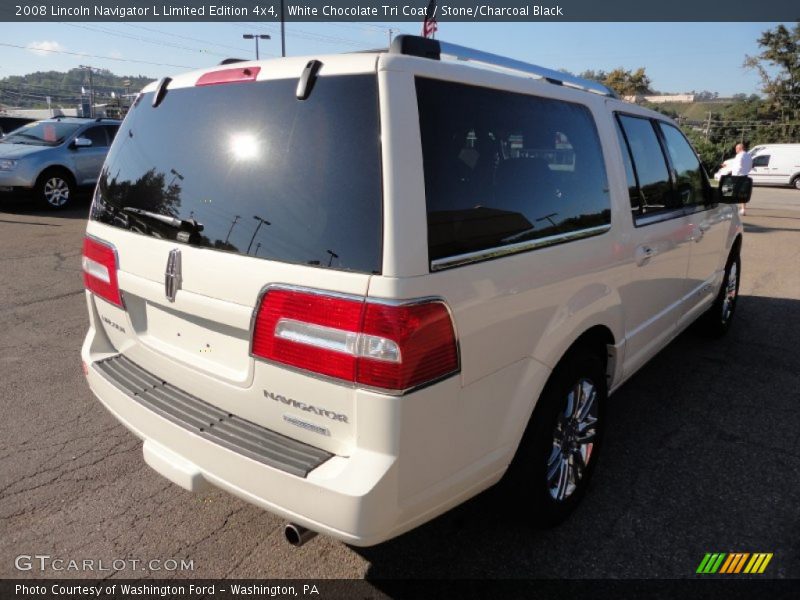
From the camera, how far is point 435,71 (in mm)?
1888

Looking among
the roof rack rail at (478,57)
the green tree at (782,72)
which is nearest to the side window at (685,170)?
the roof rack rail at (478,57)

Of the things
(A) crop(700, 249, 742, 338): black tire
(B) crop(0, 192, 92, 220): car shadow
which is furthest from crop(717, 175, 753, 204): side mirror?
(B) crop(0, 192, 92, 220): car shadow

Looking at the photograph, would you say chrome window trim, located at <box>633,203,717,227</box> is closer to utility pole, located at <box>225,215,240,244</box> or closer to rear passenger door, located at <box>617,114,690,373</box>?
rear passenger door, located at <box>617,114,690,373</box>

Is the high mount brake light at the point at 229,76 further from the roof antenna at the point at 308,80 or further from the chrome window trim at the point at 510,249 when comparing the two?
the chrome window trim at the point at 510,249

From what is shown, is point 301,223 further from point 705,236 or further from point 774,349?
point 774,349

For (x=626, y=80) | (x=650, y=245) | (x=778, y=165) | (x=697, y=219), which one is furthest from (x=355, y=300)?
(x=626, y=80)

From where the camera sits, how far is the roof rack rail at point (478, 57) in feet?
6.34

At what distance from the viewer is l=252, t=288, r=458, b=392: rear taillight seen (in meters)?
1.67

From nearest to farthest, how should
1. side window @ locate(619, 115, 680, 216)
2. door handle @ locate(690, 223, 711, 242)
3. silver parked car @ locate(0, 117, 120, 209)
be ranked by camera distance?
side window @ locate(619, 115, 680, 216)
door handle @ locate(690, 223, 711, 242)
silver parked car @ locate(0, 117, 120, 209)

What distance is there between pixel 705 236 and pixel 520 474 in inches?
110

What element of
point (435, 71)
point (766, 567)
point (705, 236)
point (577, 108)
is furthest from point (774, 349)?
point (435, 71)

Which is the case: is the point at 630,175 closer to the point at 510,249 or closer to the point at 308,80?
the point at 510,249

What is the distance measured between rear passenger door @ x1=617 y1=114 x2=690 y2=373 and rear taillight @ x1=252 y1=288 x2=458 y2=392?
5.05 feet

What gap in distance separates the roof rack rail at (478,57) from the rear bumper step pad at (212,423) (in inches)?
52.7
